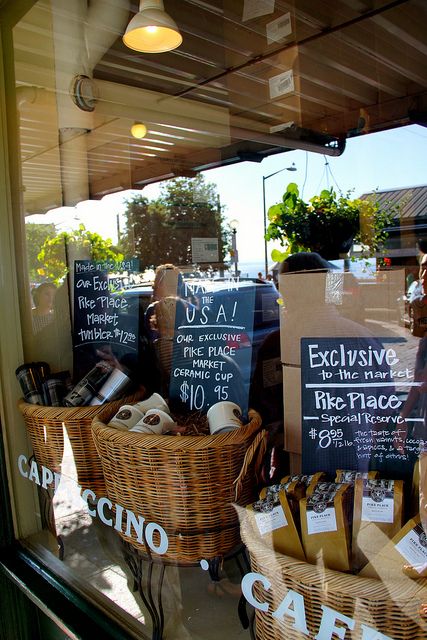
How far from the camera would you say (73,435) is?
192cm

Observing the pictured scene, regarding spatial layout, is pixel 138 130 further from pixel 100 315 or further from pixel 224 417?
pixel 224 417

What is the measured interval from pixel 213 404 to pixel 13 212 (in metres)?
1.26

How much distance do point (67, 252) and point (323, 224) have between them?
1246 mm

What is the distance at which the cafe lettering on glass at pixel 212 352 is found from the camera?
69.9 inches

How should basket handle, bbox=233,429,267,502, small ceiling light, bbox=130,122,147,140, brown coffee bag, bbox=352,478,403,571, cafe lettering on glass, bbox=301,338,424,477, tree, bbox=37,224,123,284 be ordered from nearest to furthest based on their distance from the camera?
brown coffee bag, bbox=352,478,403,571
cafe lettering on glass, bbox=301,338,424,477
basket handle, bbox=233,429,267,502
tree, bbox=37,224,123,284
small ceiling light, bbox=130,122,147,140

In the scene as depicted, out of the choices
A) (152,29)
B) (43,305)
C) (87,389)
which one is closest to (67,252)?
(43,305)

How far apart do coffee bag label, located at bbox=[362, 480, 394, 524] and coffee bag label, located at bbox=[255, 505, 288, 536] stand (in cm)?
19

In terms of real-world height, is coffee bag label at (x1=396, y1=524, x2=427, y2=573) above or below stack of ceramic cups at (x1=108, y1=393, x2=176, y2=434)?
below

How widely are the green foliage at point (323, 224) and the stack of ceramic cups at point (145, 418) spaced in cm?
97

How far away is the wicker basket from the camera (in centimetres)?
96

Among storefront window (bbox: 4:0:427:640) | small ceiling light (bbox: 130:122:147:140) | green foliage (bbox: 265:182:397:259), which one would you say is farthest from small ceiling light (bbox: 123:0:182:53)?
small ceiling light (bbox: 130:122:147:140)

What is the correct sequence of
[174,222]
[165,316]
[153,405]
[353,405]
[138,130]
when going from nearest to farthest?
1. [353,405]
2. [153,405]
3. [165,316]
4. [138,130]
5. [174,222]

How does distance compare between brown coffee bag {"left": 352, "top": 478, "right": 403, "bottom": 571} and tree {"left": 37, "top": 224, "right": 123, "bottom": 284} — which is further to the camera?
tree {"left": 37, "top": 224, "right": 123, "bottom": 284}

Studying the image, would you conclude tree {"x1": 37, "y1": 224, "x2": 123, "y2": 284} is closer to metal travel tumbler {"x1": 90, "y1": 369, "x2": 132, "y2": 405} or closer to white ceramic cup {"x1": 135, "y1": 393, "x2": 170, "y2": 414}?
metal travel tumbler {"x1": 90, "y1": 369, "x2": 132, "y2": 405}
